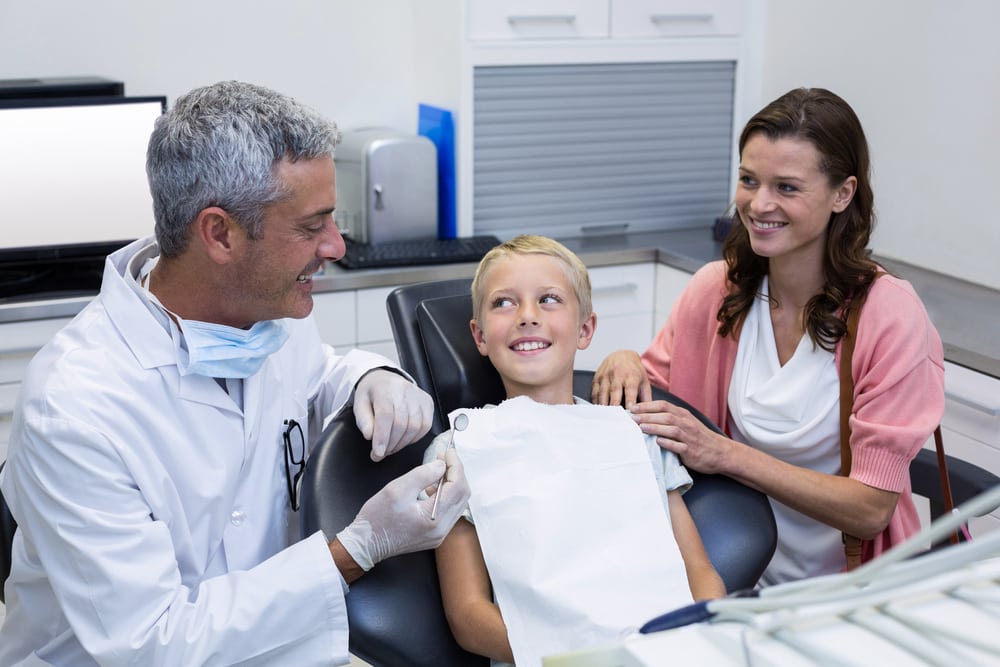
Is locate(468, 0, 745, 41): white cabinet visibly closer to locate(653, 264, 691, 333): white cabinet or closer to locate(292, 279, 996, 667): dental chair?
locate(653, 264, 691, 333): white cabinet

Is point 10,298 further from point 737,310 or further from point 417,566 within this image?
point 737,310

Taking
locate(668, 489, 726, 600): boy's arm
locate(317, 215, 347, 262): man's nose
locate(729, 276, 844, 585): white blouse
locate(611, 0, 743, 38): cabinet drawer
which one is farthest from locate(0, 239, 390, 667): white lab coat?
locate(611, 0, 743, 38): cabinet drawer

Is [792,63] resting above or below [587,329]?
above

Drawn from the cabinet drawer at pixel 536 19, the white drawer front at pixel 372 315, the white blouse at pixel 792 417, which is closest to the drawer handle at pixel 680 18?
the cabinet drawer at pixel 536 19

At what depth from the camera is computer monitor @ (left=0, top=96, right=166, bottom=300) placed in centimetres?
248

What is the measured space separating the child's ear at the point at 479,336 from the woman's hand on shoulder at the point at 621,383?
0.64 ft

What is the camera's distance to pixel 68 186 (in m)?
2.54

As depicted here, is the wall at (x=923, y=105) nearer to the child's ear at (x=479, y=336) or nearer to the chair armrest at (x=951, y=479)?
the chair armrest at (x=951, y=479)

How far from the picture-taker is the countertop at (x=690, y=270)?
2.23m

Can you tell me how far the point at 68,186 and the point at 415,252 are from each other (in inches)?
33.6

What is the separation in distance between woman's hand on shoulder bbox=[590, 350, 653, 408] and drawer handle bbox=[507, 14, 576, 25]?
4.60ft

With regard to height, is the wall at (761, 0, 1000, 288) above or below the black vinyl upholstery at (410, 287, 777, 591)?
above

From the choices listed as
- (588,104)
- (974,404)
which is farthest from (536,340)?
(588,104)

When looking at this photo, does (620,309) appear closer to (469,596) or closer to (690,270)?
(690,270)
